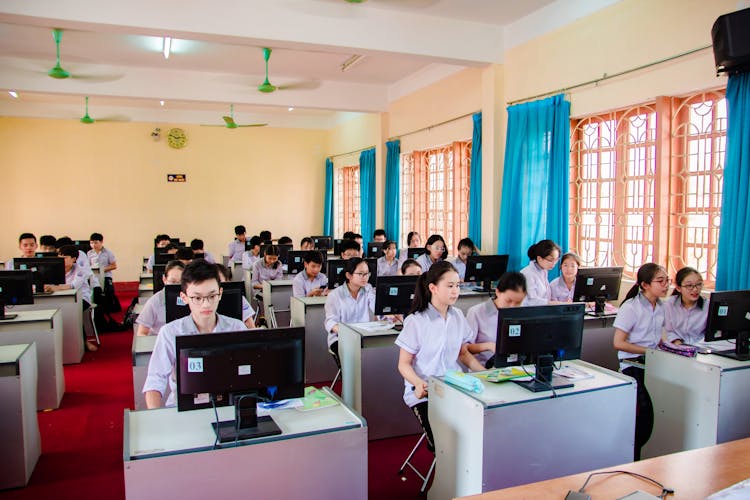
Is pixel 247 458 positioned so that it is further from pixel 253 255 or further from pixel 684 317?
pixel 253 255

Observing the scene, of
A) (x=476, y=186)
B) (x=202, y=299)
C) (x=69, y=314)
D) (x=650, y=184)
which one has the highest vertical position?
(x=476, y=186)

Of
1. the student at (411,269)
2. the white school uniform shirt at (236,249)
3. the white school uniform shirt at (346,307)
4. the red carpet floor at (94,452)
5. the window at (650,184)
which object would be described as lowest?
the red carpet floor at (94,452)

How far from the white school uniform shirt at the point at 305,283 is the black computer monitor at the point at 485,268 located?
1.52 metres

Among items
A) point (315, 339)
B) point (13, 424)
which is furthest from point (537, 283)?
point (13, 424)

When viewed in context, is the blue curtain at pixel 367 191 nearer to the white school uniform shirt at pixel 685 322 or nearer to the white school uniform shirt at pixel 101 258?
the white school uniform shirt at pixel 101 258

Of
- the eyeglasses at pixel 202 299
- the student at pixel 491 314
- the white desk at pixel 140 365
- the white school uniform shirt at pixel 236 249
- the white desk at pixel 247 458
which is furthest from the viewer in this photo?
the white school uniform shirt at pixel 236 249

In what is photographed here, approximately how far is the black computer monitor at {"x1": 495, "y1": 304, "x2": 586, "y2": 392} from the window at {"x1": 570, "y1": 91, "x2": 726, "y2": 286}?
2.46 meters

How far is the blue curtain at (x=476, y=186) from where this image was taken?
7.14m

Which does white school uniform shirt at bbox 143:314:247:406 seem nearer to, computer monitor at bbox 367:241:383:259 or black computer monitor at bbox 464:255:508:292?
black computer monitor at bbox 464:255:508:292

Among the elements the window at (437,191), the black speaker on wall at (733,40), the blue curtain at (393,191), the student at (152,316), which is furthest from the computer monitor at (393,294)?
the blue curtain at (393,191)

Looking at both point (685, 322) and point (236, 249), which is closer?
point (685, 322)

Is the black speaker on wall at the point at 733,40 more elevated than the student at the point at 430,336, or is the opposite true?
the black speaker on wall at the point at 733,40

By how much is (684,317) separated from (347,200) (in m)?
9.33

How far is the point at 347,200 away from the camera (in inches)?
503
